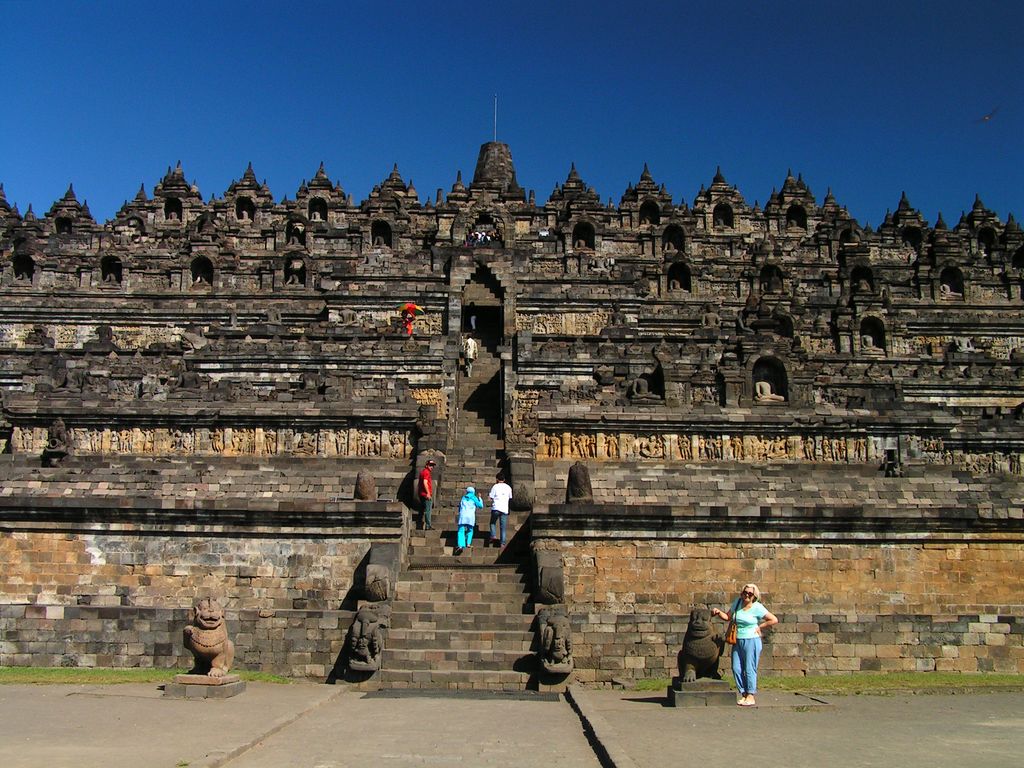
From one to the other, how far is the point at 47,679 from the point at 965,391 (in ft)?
99.7

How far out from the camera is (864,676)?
16.0m

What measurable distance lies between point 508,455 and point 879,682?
433 inches

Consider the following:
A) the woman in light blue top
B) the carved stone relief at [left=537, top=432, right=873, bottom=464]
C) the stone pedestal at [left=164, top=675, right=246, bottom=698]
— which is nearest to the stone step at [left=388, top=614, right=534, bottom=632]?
the woman in light blue top

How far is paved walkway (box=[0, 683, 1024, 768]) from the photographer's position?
995 centimetres

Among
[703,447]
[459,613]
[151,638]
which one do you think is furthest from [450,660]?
[703,447]

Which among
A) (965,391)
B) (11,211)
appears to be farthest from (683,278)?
(11,211)

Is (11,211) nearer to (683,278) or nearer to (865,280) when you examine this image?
(683,278)

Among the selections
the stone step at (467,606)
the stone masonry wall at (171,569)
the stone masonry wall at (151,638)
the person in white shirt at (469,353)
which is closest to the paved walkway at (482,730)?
the stone masonry wall at (151,638)

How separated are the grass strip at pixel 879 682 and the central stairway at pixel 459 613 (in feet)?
7.26

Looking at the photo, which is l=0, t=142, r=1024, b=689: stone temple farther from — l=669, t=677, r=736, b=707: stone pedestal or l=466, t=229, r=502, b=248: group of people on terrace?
l=669, t=677, r=736, b=707: stone pedestal

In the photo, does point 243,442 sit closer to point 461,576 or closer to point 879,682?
point 461,576

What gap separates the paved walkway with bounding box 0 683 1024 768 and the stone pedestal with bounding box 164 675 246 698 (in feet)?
0.60

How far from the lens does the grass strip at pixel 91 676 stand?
48.8 feet

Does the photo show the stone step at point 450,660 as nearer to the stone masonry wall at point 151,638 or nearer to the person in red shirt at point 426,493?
the stone masonry wall at point 151,638
